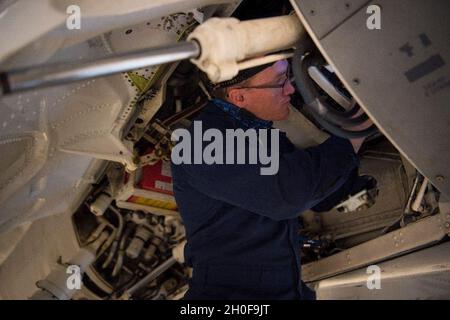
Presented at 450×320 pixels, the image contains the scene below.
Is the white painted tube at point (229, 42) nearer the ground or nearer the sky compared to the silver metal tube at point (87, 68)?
nearer the ground

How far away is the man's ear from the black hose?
0.48m

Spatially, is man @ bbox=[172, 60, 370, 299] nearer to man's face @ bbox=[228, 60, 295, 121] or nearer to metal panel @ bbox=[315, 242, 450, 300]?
man's face @ bbox=[228, 60, 295, 121]

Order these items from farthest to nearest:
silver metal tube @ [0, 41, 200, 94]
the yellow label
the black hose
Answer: the yellow label
the black hose
silver metal tube @ [0, 41, 200, 94]

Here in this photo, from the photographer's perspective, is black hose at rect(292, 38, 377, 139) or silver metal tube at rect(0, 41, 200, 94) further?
black hose at rect(292, 38, 377, 139)

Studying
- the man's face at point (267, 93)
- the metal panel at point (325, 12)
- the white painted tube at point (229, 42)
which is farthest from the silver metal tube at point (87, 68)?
the man's face at point (267, 93)

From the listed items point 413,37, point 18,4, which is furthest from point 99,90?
point 413,37

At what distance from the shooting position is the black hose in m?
1.65

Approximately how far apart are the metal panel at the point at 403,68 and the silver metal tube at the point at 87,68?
484 millimetres

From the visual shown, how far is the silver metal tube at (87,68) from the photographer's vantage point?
109 centimetres

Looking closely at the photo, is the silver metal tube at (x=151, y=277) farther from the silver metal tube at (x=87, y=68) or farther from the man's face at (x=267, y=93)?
the silver metal tube at (x=87, y=68)

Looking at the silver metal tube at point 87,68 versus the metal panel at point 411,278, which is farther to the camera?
the metal panel at point 411,278

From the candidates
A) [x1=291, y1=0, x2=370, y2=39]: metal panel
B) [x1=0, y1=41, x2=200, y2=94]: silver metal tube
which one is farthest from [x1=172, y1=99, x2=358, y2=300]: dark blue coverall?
[x1=0, y1=41, x2=200, y2=94]: silver metal tube

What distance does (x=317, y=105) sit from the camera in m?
1.67

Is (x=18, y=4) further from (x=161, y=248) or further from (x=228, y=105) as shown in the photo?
(x=161, y=248)
